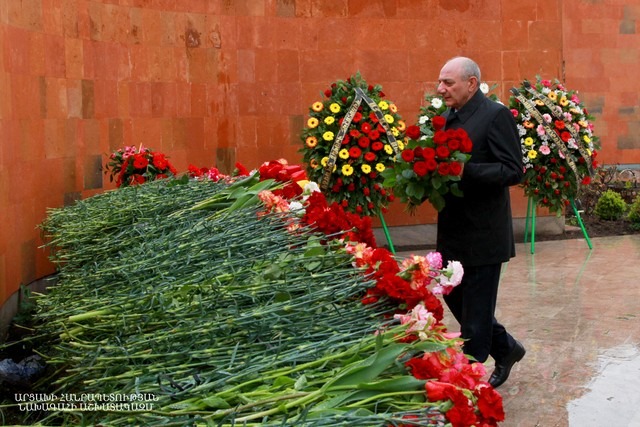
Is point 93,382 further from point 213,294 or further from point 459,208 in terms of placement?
point 459,208

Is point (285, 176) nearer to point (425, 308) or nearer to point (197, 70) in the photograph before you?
point (425, 308)

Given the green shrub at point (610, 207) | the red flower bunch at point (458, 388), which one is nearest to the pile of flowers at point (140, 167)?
the red flower bunch at point (458, 388)

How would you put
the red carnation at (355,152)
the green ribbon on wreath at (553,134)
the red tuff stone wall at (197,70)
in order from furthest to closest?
the green ribbon on wreath at (553,134)
the red carnation at (355,152)
the red tuff stone wall at (197,70)

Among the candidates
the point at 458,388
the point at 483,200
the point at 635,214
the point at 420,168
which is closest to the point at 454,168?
the point at 420,168

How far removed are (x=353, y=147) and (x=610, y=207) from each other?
17.2 feet

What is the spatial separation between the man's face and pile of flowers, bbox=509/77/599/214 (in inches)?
227

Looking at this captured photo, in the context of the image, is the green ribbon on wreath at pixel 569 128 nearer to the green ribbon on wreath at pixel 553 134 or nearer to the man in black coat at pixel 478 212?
the green ribbon on wreath at pixel 553 134

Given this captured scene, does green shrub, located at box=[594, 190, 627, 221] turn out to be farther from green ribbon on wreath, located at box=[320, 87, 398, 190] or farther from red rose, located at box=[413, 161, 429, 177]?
red rose, located at box=[413, 161, 429, 177]

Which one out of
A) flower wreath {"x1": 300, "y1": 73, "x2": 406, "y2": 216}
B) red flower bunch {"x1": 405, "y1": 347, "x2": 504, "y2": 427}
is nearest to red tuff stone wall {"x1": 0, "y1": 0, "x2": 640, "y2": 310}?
flower wreath {"x1": 300, "y1": 73, "x2": 406, "y2": 216}

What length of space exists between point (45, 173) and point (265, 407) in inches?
217

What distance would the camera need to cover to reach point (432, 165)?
170 inches

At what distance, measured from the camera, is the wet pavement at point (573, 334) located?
511 cm

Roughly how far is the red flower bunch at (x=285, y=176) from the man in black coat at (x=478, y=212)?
823mm

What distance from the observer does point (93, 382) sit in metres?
2.67
